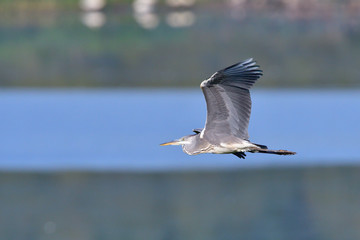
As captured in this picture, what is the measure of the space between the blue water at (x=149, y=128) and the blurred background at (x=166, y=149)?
1.4 inches

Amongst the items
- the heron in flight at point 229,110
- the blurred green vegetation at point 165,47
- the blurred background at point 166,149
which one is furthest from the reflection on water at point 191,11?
the heron in flight at point 229,110

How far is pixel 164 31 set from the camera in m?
36.7

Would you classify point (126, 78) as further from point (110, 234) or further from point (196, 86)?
point (110, 234)

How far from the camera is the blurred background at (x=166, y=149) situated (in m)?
14.8

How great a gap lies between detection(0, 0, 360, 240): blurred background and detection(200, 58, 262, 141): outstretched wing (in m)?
7.05

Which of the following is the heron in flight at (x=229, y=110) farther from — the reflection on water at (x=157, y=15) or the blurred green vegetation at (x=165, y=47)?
the reflection on water at (x=157, y=15)

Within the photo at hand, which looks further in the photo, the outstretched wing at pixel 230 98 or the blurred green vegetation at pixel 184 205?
the blurred green vegetation at pixel 184 205

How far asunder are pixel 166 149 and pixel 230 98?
1029 centimetres

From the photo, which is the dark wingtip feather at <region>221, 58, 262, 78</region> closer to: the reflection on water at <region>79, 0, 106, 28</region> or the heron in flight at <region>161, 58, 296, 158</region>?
the heron in flight at <region>161, 58, 296, 158</region>

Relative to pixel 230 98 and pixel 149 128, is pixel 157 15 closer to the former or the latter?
pixel 149 128

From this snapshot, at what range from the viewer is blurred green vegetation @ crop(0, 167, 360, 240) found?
14.4m

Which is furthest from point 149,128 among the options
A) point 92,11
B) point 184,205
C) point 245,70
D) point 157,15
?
point 92,11

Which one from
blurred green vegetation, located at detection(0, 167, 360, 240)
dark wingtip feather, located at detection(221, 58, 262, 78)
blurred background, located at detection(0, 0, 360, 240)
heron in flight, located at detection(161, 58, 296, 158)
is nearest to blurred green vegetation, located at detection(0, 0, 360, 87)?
blurred background, located at detection(0, 0, 360, 240)

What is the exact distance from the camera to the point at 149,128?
61.2ft
